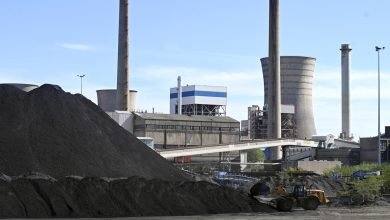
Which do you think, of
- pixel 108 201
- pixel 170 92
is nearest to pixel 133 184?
pixel 108 201

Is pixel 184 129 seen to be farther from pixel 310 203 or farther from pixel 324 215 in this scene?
pixel 324 215

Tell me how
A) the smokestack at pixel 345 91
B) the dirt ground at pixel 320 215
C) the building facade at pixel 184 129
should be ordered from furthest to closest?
the smokestack at pixel 345 91 < the building facade at pixel 184 129 < the dirt ground at pixel 320 215

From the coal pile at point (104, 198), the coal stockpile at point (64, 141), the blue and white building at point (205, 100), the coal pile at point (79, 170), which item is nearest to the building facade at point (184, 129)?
the blue and white building at point (205, 100)

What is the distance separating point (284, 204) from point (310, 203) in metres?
1.70

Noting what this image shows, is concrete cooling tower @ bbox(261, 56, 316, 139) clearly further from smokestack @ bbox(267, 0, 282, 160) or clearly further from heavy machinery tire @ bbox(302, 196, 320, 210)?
heavy machinery tire @ bbox(302, 196, 320, 210)

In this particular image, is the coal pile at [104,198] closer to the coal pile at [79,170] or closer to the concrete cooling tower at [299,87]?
the coal pile at [79,170]

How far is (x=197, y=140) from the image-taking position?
119562 mm

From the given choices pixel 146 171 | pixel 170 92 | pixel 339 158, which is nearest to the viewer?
pixel 146 171

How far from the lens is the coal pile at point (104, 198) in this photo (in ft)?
84.7

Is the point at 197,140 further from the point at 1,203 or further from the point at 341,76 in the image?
the point at 1,203

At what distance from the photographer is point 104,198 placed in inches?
1083

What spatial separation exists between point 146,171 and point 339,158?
69110 millimetres

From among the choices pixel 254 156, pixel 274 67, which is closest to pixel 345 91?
pixel 254 156

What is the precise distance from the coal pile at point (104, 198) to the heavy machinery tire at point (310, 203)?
11.1 feet
